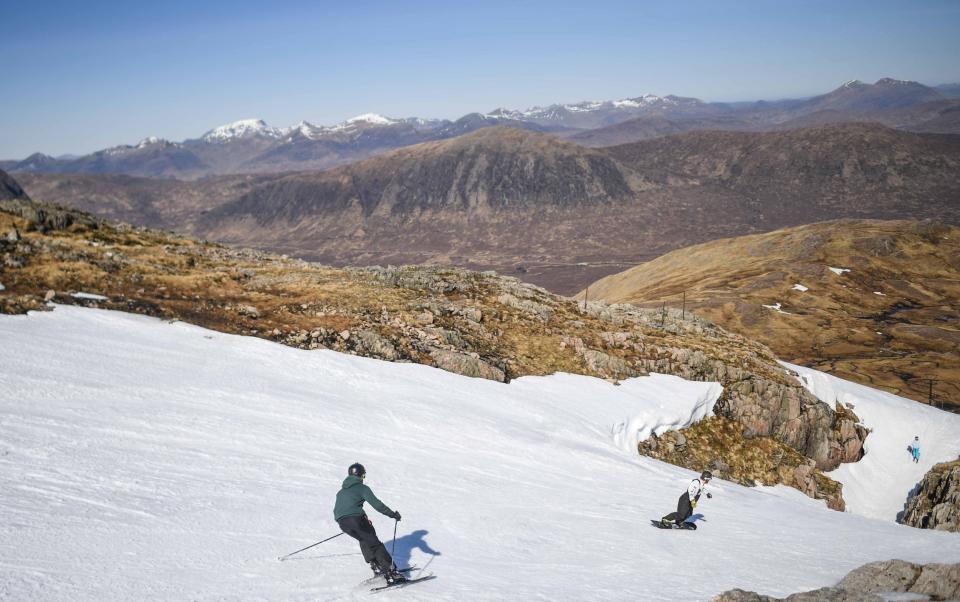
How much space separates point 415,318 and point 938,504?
92.2 ft

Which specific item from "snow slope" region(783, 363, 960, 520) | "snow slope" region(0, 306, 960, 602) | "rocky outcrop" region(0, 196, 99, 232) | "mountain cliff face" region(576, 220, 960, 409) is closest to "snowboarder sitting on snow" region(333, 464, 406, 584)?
"snow slope" region(0, 306, 960, 602)

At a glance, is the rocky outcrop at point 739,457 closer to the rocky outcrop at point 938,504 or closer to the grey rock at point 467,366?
the rocky outcrop at point 938,504

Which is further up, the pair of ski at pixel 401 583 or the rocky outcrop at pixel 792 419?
the pair of ski at pixel 401 583

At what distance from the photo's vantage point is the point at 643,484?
71.9ft

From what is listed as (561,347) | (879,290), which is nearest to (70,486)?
(561,347)

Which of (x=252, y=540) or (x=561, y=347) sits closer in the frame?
(x=252, y=540)

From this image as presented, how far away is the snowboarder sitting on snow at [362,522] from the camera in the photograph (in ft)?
36.9

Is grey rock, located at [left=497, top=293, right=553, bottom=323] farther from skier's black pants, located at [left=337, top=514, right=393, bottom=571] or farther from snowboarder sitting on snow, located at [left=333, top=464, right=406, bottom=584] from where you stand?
skier's black pants, located at [left=337, top=514, right=393, bottom=571]

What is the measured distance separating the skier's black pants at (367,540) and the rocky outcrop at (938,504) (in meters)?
25.2

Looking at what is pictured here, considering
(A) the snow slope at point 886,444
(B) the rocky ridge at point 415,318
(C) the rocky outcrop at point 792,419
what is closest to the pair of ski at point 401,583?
(B) the rocky ridge at point 415,318

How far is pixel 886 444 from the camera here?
39906 millimetres

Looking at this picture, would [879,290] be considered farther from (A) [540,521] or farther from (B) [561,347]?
(A) [540,521]

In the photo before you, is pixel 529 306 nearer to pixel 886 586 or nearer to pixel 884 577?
pixel 884 577

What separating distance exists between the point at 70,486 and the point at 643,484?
1774 centimetres
